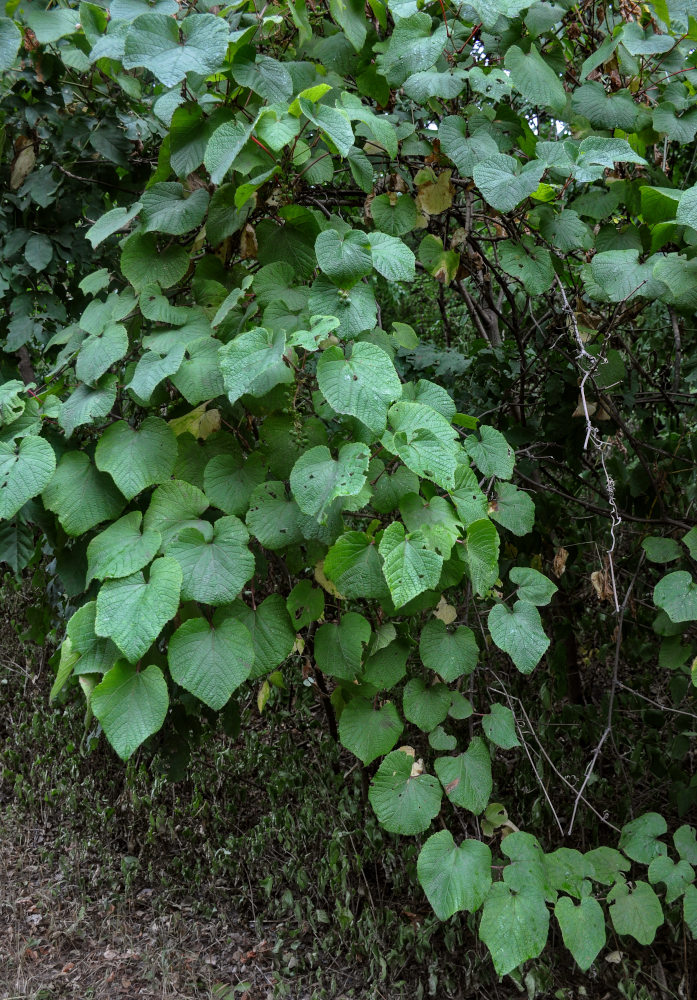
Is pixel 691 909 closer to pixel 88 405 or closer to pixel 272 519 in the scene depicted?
pixel 272 519

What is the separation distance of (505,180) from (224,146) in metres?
0.49

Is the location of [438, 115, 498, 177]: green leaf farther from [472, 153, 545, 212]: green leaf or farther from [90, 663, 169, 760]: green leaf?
[90, 663, 169, 760]: green leaf

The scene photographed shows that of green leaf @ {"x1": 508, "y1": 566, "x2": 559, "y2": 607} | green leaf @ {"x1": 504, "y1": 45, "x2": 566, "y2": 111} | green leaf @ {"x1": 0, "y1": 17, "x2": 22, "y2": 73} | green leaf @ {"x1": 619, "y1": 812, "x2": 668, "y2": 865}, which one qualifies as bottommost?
green leaf @ {"x1": 619, "y1": 812, "x2": 668, "y2": 865}

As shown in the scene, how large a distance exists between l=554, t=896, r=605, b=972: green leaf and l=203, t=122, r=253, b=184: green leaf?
142 cm

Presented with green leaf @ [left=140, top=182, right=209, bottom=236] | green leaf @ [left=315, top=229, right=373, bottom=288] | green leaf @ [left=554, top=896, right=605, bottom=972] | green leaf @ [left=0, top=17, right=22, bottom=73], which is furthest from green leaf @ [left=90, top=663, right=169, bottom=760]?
green leaf @ [left=0, top=17, right=22, bottom=73]

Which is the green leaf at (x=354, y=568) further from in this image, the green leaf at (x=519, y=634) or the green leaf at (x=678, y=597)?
the green leaf at (x=678, y=597)

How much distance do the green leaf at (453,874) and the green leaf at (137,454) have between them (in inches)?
30.7

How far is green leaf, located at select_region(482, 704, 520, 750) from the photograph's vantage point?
63.9 inches

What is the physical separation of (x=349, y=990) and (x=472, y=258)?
6.48ft

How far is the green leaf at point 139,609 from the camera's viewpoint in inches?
45.9

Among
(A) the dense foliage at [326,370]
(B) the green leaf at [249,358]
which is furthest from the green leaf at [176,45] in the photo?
(B) the green leaf at [249,358]

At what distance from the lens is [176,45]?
1.35 metres

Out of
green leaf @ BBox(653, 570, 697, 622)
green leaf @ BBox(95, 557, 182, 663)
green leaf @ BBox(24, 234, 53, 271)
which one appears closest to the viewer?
green leaf @ BBox(95, 557, 182, 663)

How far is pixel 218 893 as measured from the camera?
108 inches
